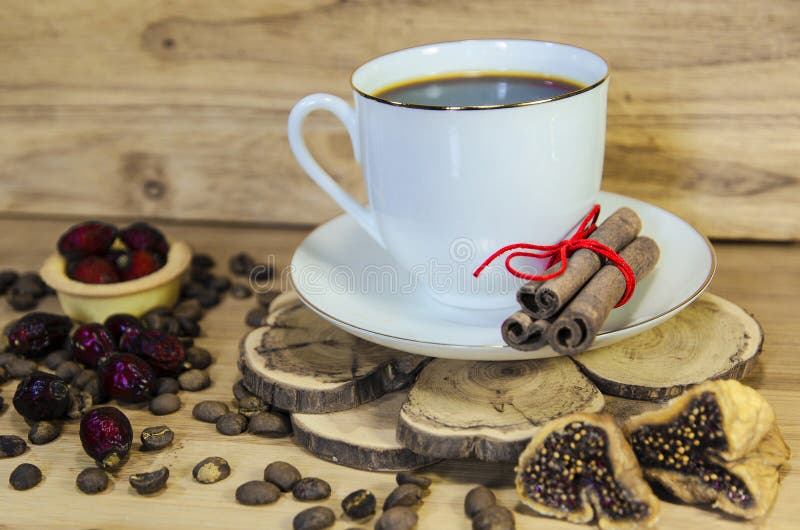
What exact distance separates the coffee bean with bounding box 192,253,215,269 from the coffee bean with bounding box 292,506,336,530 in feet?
2.18

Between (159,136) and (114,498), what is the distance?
0.79 metres

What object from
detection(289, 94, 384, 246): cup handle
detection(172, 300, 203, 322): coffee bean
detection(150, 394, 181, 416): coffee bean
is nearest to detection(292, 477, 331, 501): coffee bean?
detection(150, 394, 181, 416): coffee bean

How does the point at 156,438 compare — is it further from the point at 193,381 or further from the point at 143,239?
the point at 143,239

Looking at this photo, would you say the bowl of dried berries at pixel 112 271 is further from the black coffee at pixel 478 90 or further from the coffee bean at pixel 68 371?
the black coffee at pixel 478 90

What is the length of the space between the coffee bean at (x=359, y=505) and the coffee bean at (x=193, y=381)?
32 centimetres

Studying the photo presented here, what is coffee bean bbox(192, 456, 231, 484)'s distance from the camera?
924 millimetres

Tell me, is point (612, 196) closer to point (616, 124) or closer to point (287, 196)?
point (616, 124)

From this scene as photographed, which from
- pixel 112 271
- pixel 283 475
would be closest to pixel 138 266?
pixel 112 271

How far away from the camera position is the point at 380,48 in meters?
1.39

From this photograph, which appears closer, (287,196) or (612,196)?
(612,196)

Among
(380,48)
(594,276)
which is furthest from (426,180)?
(380,48)

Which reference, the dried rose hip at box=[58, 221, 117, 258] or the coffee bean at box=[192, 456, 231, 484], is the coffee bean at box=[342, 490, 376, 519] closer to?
the coffee bean at box=[192, 456, 231, 484]

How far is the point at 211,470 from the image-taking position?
0.93 meters

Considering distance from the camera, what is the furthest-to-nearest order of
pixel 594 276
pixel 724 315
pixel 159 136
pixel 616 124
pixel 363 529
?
pixel 159 136
pixel 616 124
pixel 724 315
pixel 594 276
pixel 363 529
